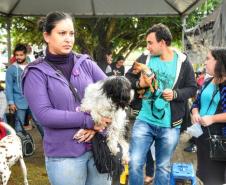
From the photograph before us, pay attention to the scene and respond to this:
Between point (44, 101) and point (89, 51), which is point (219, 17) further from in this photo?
point (89, 51)

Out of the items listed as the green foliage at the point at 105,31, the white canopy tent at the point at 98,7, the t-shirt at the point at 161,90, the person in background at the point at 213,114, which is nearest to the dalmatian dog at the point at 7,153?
the t-shirt at the point at 161,90

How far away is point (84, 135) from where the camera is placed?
2.52 meters

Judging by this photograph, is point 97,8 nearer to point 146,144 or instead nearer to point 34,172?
point 34,172

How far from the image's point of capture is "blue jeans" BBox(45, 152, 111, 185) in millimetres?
2562

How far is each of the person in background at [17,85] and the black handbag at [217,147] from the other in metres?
3.86

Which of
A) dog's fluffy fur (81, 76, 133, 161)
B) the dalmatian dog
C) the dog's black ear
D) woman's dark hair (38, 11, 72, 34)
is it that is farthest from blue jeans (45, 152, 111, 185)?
the dalmatian dog

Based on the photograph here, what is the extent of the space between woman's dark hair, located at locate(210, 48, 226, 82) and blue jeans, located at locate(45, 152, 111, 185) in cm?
164

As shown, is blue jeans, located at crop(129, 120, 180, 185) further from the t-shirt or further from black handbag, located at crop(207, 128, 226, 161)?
black handbag, located at crop(207, 128, 226, 161)

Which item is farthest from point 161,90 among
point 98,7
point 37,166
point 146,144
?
point 98,7

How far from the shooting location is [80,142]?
255 cm

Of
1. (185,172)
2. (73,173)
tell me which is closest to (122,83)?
(73,173)

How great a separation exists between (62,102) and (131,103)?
1.73 metres

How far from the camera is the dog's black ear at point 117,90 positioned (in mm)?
2354

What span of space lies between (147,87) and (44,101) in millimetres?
1930
